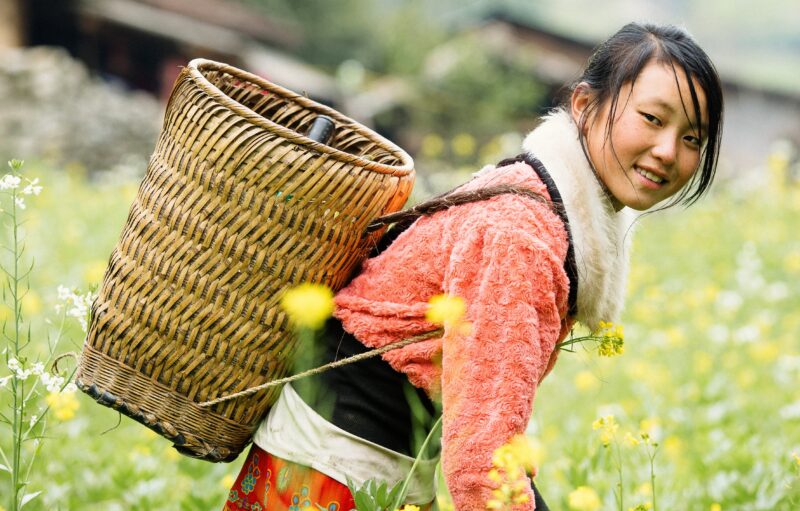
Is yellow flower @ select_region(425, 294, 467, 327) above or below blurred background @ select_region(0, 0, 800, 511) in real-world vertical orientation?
above

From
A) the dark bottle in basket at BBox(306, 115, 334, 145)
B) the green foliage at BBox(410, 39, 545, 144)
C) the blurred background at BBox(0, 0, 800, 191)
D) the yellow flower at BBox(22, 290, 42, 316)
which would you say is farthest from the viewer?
the green foliage at BBox(410, 39, 545, 144)

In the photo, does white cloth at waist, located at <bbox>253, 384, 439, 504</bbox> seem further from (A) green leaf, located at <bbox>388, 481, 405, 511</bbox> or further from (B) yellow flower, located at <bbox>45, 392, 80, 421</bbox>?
(B) yellow flower, located at <bbox>45, 392, 80, 421</bbox>

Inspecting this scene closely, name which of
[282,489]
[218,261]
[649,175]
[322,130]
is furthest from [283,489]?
[649,175]

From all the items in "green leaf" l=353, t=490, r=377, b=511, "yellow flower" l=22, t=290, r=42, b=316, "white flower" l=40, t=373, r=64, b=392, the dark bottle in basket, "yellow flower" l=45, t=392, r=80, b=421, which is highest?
the dark bottle in basket

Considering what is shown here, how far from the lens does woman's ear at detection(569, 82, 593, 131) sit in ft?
5.82

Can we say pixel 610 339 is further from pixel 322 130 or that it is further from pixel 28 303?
pixel 28 303

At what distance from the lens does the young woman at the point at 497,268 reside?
4.94 feet

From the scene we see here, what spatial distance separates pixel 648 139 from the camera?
1.69 m

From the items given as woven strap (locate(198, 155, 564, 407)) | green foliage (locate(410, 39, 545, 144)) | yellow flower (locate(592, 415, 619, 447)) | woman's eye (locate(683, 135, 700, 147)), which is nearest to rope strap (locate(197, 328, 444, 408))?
woven strap (locate(198, 155, 564, 407))

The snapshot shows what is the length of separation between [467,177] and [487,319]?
2413 millimetres

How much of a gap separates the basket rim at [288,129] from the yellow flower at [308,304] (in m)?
0.24

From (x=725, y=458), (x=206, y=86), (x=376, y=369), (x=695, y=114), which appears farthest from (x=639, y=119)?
(x=725, y=458)

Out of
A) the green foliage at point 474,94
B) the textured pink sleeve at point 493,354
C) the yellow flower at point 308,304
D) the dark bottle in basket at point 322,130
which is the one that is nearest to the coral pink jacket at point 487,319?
the textured pink sleeve at point 493,354

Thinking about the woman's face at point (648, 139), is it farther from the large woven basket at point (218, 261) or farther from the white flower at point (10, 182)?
the white flower at point (10, 182)
